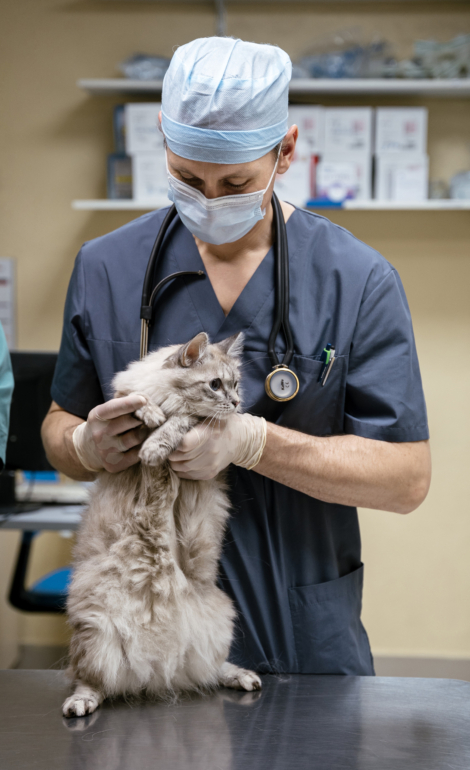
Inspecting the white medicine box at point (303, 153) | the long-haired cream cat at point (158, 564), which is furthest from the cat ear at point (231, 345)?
the white medicine box at point (303, 153)

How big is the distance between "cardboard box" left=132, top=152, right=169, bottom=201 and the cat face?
198 centimetres

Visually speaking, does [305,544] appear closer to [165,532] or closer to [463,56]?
[165,532]

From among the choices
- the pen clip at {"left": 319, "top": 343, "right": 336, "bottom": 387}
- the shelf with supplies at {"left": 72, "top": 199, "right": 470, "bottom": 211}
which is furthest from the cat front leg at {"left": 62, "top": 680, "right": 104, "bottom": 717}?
the shelf with supplies at {"left": 72, "top": 199, "right": 470, "bottom": 211}

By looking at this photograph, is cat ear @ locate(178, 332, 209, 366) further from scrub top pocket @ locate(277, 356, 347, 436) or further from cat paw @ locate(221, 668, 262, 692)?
cat paw @ locate(221, 668, 262, 692)

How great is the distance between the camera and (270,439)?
117 cm

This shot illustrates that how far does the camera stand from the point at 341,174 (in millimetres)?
2957

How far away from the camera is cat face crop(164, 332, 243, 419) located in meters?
1.14

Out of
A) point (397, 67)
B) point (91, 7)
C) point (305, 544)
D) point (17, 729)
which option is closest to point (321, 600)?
point (305, 544)

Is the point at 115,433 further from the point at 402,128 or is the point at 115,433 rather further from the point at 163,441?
the point at 402,128

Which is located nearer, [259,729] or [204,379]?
[259,729]

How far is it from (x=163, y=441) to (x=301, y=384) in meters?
0.33

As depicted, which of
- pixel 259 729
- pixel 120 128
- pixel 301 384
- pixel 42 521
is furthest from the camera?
pixel 120 128

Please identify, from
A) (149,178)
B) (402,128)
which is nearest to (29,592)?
(149,178)

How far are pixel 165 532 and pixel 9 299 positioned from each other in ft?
8.50
